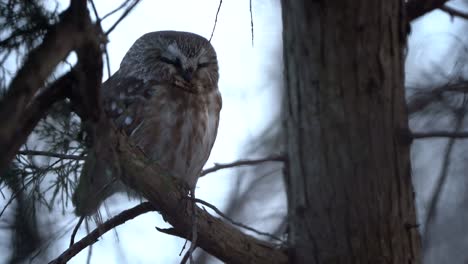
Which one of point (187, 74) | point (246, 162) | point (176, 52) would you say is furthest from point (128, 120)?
point (246, 162)

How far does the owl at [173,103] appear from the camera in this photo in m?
4.34

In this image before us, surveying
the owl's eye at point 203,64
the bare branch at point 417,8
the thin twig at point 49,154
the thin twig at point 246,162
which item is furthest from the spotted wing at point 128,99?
the bare branch at point 417,8

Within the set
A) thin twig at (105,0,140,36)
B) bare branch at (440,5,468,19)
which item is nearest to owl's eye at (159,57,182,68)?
bare branch at (440,5,468,19)

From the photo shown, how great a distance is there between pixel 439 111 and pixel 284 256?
3.78 ft

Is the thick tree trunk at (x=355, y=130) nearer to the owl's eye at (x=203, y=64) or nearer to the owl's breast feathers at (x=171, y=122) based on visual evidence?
the owl's breast feathers at (x=171, y=122)

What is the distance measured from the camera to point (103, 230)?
2840mm

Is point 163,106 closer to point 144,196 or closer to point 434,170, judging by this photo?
point 144,196

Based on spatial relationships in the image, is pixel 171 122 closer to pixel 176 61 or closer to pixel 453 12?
pixel 176 61

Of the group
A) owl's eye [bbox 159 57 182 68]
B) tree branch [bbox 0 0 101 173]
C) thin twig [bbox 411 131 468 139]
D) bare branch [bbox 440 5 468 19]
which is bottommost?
thin twig [bbox 411 131 468 139]

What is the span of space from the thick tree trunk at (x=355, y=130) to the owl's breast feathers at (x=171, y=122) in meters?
1.42

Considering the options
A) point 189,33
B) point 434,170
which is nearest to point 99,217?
point 189,33

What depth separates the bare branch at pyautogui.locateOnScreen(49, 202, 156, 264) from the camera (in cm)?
291

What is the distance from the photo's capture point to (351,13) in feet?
9.54

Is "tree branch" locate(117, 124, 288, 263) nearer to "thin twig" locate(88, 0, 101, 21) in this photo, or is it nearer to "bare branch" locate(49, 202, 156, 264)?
"bare branch" locate(49, 202, 156, 264)
